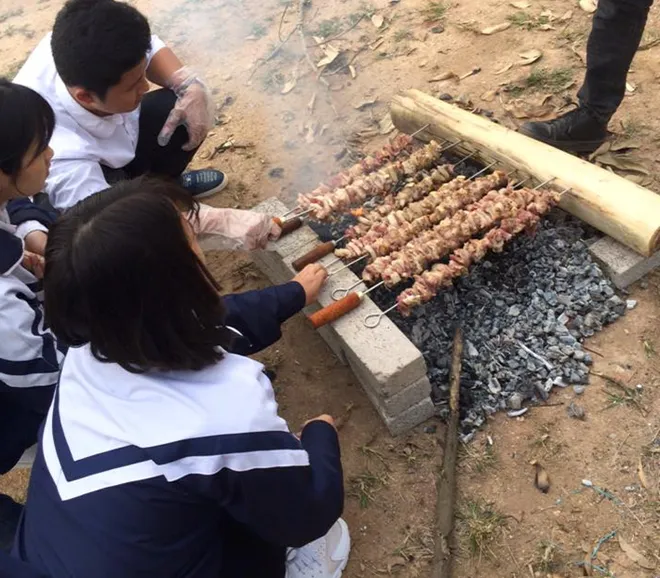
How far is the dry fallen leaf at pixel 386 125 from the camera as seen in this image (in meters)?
5.35

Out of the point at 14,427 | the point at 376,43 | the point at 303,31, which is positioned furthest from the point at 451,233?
the point at 303,31

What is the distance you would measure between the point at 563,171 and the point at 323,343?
178 centimetres

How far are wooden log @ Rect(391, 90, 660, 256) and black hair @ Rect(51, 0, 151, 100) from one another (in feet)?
6.47

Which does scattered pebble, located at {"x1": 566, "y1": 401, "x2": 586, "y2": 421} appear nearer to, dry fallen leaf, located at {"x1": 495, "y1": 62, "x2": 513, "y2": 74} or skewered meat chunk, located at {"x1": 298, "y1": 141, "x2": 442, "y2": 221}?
skewered meat chunk, located at {"x1": 298, "y1": 141, "x2": 442, "y2": 221}

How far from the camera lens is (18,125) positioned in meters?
2.77

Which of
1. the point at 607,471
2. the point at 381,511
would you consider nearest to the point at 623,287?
the point at 607,471

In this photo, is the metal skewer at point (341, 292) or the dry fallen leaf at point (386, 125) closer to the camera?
the metal skewer at point (341, 292)

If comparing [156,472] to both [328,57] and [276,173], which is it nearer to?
[276,173]

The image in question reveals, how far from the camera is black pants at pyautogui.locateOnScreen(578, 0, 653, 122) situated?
381cm

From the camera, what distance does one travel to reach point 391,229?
12.4 ft

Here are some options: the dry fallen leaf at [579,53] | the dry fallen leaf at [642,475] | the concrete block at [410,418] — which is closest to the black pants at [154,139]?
the concrete block at [410,418]

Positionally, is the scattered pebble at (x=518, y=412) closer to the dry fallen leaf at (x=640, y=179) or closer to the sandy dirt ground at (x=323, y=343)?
the sandy dirt ground at (x=323, y=343)

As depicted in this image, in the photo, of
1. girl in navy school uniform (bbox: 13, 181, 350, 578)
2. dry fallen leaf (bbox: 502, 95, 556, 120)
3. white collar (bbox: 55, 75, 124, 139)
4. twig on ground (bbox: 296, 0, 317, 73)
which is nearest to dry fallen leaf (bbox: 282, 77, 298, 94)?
twig on ground (bbox: 296, 0, 317, 73)

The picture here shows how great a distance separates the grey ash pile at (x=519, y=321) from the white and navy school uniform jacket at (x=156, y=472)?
1.52 metres
